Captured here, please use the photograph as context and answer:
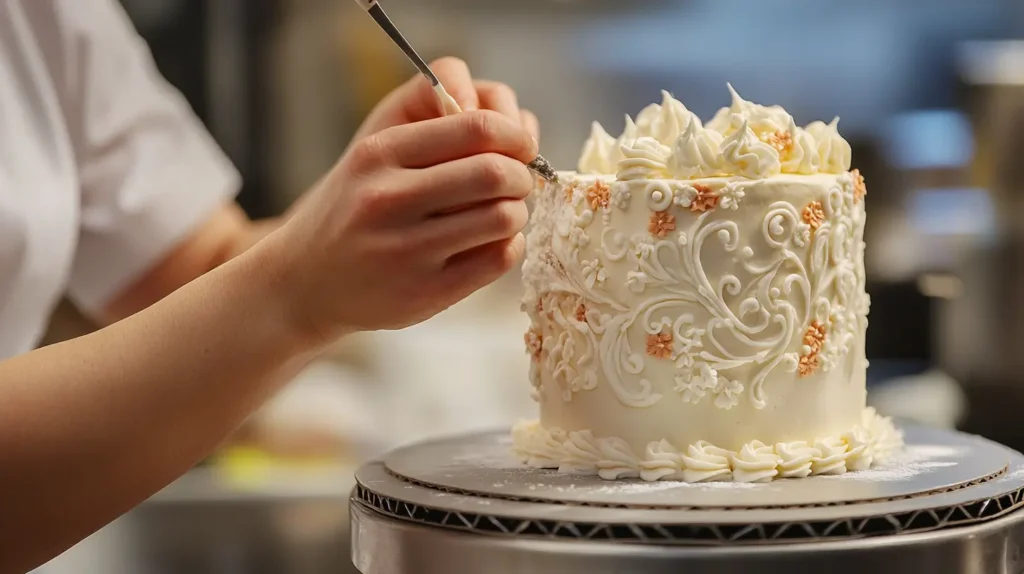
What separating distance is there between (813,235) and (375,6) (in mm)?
562

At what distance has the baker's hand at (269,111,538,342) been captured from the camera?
3.43ft

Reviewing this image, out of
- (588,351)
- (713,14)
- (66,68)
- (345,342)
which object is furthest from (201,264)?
(713,14)

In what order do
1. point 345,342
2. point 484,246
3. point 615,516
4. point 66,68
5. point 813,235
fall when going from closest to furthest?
point 615,516 < point 484,246 < point 813,235 < point 66,68 < point 345,342

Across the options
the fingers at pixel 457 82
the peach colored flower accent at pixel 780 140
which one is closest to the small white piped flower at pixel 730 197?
the peach colored flower accent at pixel 780 140

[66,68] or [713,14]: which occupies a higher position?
[713,14]

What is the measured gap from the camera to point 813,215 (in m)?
1.30

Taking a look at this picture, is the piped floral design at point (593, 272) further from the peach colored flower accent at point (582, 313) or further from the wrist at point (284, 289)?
the wrist at point (284, 289)

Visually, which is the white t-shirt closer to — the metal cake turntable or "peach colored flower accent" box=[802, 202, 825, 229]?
the metal cake turntable

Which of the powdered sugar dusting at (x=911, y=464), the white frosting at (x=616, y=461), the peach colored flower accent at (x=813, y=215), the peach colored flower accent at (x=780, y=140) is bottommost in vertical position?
the powdered sugar dusting at (x=911, y=464)

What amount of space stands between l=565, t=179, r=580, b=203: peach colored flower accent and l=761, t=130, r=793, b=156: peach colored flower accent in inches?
9.1

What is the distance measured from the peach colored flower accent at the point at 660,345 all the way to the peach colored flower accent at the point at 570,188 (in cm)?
Result: 20

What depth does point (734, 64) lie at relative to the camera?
Answer: 8.66 feet

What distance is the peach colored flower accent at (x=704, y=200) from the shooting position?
49.8 inches

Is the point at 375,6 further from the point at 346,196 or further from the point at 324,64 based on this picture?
the point at 324,64
